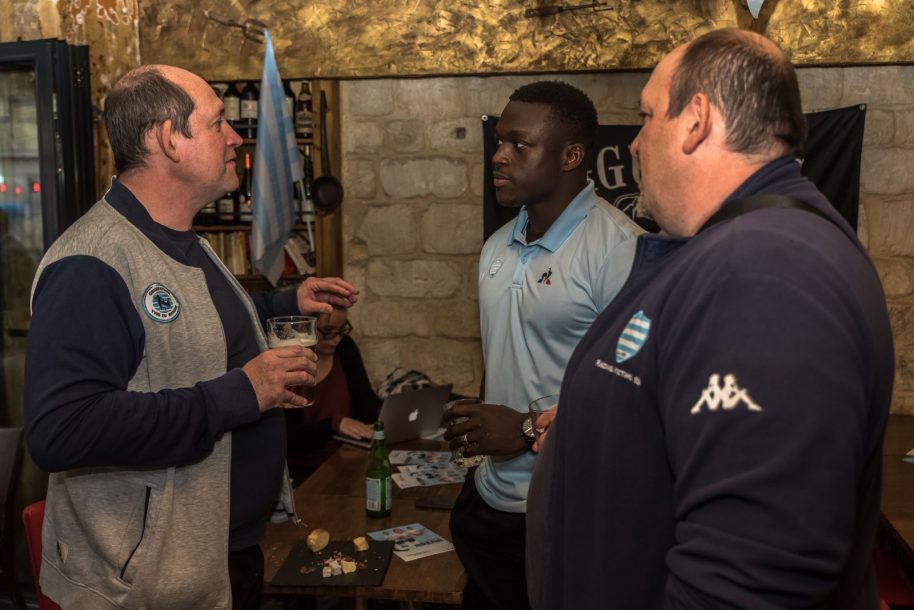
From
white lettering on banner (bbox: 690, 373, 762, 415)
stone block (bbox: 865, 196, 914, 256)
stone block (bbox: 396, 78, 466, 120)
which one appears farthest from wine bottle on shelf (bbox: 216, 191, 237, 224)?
white lettering on banner (bbox: 690, 373, 762, 415)

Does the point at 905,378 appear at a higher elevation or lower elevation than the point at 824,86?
lower

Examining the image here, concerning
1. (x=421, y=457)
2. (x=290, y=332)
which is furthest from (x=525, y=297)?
(x=421, y=457)

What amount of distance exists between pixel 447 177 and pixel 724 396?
12.9ft

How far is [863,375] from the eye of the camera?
0.87 metres

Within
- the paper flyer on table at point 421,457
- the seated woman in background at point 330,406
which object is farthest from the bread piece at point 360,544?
the seated woman in background at point 330,406

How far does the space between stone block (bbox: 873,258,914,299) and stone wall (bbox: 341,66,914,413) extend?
0.04 ft

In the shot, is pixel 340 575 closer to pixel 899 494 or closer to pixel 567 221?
pixel 567 221

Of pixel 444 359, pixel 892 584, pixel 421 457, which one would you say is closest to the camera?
pixel 892 584

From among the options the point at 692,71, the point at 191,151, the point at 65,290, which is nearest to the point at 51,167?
the point at 191,151

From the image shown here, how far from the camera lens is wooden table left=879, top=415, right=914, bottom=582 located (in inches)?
96.8

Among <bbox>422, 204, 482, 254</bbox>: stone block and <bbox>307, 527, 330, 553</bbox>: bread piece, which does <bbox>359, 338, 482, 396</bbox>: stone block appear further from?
<bbox>307, 527, 330, 553</bbox>: bread piece

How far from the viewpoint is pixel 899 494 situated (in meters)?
2.81

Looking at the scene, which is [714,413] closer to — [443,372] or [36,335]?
[36,335]

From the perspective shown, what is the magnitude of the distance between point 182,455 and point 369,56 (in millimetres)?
3531
